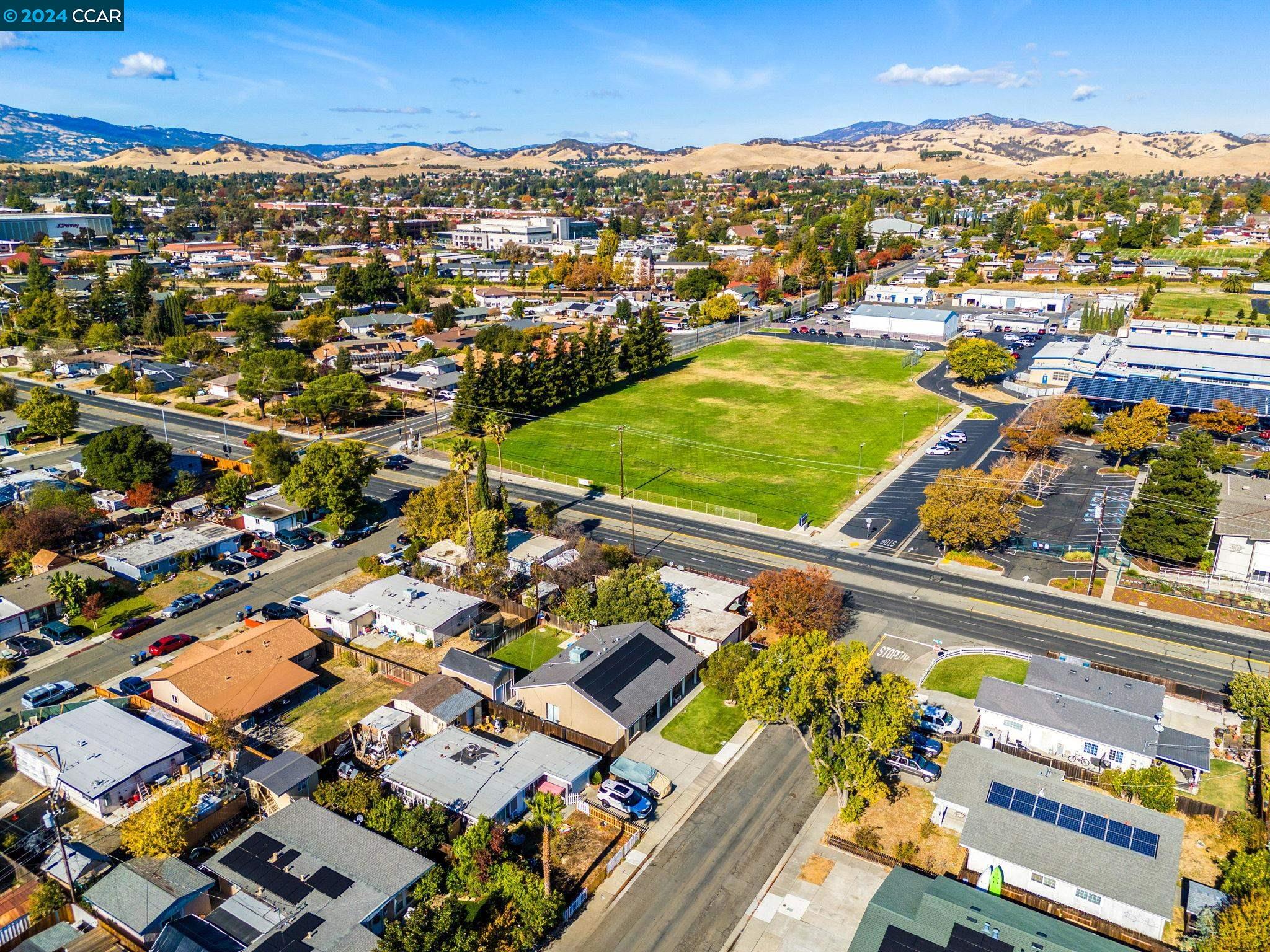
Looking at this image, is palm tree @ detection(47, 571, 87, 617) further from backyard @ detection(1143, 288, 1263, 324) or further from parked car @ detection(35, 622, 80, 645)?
backyard @ detection(1143, 288, 1263, 324)

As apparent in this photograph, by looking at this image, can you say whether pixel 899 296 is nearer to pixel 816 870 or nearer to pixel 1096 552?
pixel 1096 552

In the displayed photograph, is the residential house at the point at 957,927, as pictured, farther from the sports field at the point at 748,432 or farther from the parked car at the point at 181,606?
the parked car at the point at 181,606

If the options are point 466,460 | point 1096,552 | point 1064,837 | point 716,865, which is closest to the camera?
point 1064,837

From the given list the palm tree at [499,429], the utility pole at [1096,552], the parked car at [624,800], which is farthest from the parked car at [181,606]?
the utility pole at [1096,552]

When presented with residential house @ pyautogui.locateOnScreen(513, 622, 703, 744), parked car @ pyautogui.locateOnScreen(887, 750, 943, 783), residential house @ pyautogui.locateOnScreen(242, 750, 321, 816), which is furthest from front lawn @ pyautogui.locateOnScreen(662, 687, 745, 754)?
residential house @ pyautogui.locateOnScreen(242, 750, 321, 816)

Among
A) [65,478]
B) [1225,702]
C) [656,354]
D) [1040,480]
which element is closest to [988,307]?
[656,354]

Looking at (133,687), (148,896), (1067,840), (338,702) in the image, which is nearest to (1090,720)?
(1067,840)

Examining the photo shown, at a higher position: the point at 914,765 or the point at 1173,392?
the point at 1173,392
